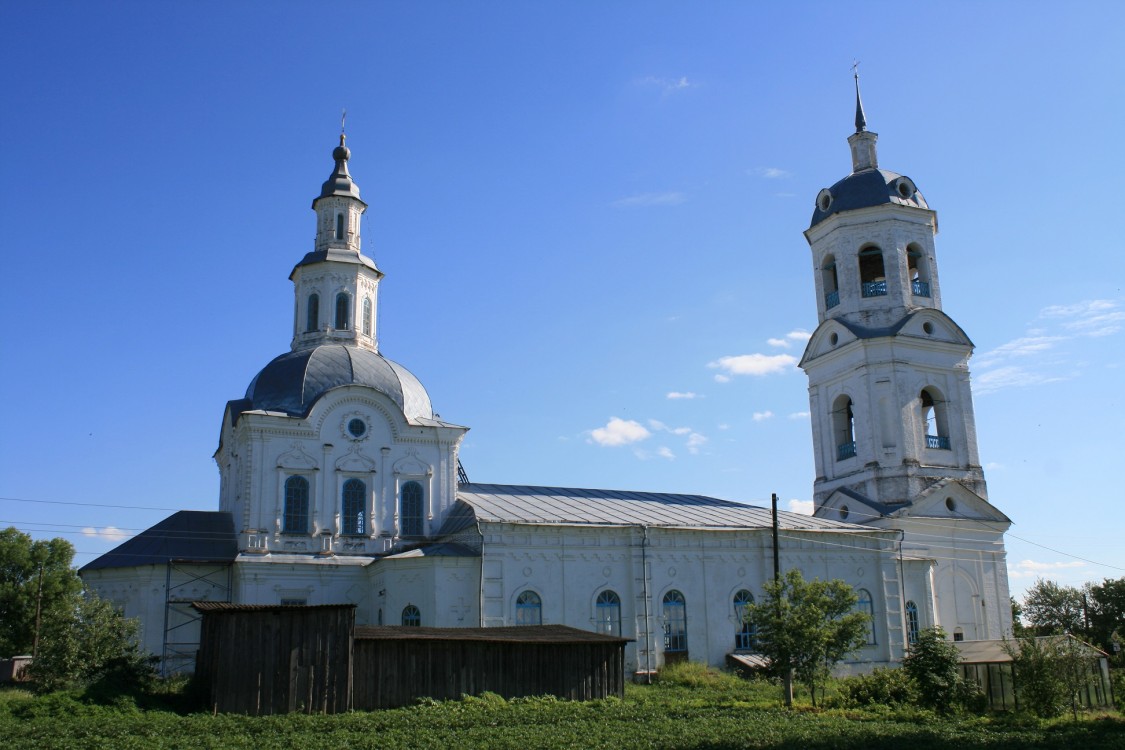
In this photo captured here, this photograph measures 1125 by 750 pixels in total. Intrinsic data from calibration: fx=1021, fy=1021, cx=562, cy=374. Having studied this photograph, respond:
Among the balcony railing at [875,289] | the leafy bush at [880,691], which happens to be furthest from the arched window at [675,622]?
the balcony railing at [875,289]

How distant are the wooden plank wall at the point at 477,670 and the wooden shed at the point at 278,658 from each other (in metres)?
0.53

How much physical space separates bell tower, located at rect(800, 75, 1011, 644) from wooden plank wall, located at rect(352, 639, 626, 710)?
47.4 ft

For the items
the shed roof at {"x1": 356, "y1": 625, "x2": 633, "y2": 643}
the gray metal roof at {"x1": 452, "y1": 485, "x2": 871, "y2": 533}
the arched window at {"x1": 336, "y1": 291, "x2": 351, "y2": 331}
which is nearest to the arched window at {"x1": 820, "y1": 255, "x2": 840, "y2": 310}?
the gray metal roof at {"x1": 452, "y1": 485, "x2": 871, "y2": 533}

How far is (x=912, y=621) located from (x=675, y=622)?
907 cm

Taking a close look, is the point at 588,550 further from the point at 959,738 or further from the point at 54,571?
the point at 54,571

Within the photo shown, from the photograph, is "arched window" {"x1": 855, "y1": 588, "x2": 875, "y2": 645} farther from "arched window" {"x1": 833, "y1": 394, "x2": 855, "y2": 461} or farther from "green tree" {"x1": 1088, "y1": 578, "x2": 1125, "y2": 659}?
Result: "green tree" {"x1": 1088, "y1": 578, "x2": 1125, "y2": 659}

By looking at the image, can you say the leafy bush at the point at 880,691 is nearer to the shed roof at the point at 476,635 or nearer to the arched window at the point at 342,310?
the shed roof at the point at 476,635

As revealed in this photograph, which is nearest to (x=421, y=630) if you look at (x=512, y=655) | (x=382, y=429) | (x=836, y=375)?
(x=512, y=655)

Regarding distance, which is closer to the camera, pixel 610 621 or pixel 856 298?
pixel 610 621

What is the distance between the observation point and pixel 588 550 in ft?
98.6

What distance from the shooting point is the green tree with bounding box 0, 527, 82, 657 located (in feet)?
135

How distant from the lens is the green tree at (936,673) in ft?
77.3

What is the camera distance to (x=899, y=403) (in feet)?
120

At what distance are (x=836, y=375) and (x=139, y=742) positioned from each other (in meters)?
28.6
